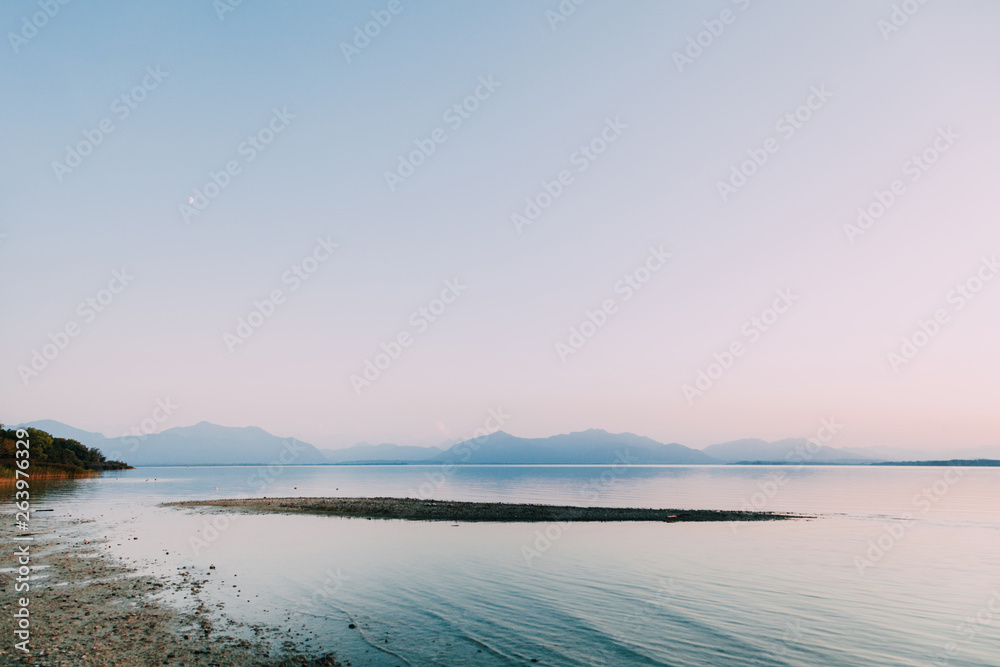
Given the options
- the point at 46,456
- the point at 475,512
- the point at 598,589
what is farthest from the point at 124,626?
the point at 46,456

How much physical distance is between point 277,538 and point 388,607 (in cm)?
2543

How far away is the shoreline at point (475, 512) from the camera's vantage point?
6538 cm

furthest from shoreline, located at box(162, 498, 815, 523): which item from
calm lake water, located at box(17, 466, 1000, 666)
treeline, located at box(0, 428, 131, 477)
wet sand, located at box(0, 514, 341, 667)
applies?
treeline, located at box(0, 428, 131, 477)

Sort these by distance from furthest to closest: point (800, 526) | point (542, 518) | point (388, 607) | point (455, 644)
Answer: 1. point (542, 518)
2. point (800, 526)
3. point (388, 607)
4. point (455, 644)

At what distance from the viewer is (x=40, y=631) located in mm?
18703

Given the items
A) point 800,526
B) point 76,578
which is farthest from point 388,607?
point 800,526

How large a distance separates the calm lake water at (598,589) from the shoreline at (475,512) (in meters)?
8.41

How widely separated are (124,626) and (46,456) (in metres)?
155

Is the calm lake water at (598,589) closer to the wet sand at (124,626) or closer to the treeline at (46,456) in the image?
the wet sand at (124,626)

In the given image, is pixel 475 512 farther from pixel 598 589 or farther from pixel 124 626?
pixel 124 626

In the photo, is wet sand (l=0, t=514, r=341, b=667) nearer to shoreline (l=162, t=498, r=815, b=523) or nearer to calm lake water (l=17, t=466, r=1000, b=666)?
calm lake water (l=17, t=466, r=1000, b=666)

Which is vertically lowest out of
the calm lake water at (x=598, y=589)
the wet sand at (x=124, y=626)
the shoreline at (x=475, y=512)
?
the shoreline at (x=475, y=512)

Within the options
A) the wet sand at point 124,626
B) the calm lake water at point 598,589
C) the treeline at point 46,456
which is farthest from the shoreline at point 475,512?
the treeline at point 46,456

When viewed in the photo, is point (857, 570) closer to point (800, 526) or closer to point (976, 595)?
point (976, 595)
